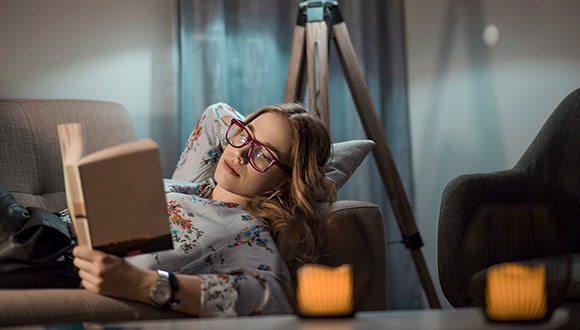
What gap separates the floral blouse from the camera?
1572 mm

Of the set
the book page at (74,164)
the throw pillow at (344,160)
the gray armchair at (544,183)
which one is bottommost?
the gray armchair at (544,183)

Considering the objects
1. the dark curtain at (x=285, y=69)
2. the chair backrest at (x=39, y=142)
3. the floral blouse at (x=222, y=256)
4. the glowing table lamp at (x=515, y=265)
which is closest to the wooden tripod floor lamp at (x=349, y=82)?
the dark curtain at (x=285, y=69)

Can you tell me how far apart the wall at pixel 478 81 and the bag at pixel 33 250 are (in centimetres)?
200

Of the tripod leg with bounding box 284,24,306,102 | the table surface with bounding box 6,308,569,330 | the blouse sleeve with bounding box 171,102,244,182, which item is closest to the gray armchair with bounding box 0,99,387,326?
the blouse sleeve with bounding box 171,102,244,182

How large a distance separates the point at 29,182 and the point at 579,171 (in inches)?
65.0

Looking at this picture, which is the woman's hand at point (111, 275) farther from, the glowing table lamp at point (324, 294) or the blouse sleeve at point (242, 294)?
the glowing table lamp at point (324, 294)

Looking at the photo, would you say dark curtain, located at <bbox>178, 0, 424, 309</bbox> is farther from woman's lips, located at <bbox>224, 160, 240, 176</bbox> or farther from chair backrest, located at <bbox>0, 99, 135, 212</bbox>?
woman's lips, located at <bbox>224, 160, 240, 176</bbox>

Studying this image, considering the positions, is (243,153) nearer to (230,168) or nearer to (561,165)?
(230,168)

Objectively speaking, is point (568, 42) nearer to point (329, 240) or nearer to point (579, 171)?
point (579, 171)

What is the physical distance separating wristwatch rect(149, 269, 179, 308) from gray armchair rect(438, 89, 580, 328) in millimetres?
1011

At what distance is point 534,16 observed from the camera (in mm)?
3266

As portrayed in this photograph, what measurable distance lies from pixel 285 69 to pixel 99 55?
0.71 metres

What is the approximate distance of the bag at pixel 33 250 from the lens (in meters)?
1.59

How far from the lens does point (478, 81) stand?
3342mm
